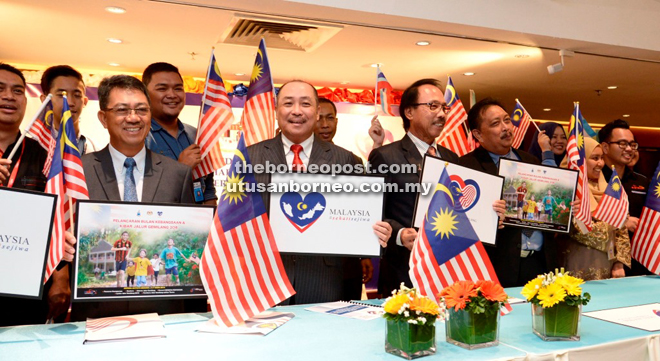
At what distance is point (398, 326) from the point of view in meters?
1.93

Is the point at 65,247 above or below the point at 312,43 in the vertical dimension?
below

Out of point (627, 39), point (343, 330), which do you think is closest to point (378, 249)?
point (343, 330)

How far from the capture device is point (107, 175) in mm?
2584

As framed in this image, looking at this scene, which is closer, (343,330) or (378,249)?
(343,330)

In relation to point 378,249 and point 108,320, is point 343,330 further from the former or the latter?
point 108,320

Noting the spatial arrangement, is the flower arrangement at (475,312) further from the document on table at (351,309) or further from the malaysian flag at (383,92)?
the malaysian flag at (383,92)

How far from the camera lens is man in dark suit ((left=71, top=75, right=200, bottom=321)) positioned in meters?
2.57

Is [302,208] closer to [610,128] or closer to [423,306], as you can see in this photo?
[423,306]

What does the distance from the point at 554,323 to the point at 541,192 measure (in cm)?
148

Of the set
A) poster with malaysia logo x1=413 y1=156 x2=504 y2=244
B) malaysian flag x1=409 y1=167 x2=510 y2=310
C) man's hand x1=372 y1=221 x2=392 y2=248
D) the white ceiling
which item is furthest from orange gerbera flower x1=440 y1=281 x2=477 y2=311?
the white ceiling

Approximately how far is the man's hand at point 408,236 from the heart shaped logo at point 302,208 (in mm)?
542

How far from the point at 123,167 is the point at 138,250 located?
0.51m

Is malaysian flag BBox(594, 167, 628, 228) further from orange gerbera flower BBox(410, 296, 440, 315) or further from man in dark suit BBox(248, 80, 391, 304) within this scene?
orange gerbera flower BBox(410, 296, 440, 315)

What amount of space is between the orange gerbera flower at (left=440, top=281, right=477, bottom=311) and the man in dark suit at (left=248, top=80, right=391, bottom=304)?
3.08 feet
